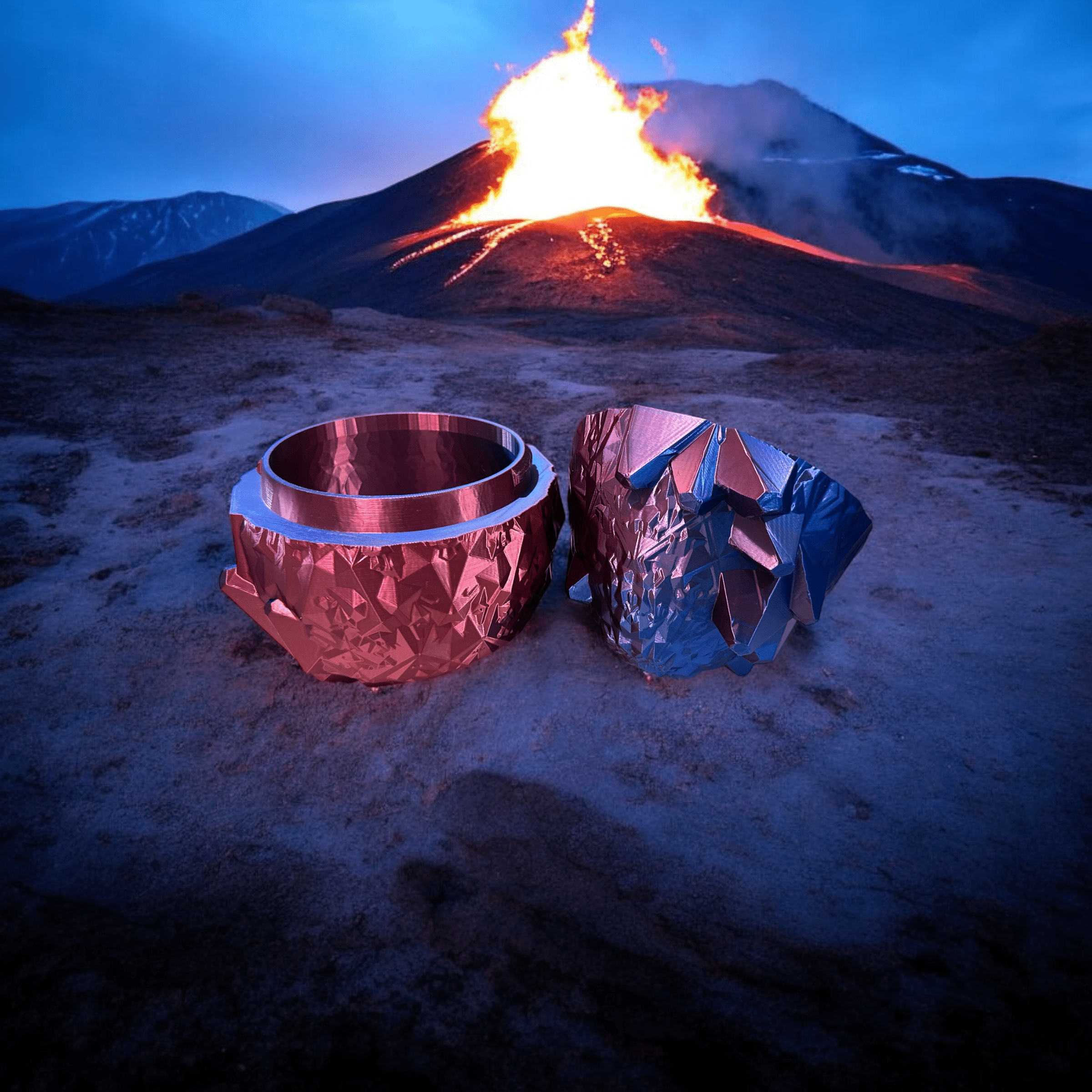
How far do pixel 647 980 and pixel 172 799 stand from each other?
197 cm

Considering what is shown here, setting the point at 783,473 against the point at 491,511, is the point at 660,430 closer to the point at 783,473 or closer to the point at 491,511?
the point at 783,473

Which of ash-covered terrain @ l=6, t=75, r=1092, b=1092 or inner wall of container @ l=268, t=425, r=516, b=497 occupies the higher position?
inner wall of container @ l=268, t=425, r=516, b=497

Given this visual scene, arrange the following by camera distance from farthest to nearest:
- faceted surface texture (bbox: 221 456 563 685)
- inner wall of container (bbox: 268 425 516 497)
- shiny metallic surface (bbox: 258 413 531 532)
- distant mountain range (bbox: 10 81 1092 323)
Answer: distant mountain range (bbox: 10 81 1092 323), inner wall of container (bbox: 268 425 516 497), shiny metallic surface (bbox: 258 413 531 532), faceted surface texture (bbox: 221 456 563 685)

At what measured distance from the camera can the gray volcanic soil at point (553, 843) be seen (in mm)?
1779

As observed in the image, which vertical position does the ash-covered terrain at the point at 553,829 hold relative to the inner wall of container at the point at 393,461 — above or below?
below

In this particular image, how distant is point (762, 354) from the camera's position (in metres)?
10.7

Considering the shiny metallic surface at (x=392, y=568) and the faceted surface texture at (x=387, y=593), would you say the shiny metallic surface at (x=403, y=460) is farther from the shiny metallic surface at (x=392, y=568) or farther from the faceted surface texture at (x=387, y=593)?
the faceted surface texture at (x=387, y=593)

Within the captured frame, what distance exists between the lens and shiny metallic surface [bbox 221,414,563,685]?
271 cm

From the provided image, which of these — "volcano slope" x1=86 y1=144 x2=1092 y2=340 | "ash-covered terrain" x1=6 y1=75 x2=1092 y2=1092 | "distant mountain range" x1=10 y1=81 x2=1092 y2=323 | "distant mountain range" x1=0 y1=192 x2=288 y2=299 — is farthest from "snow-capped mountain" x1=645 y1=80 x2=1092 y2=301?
"distant mountain range" x1=0 y1=192 x2=288 y2=299

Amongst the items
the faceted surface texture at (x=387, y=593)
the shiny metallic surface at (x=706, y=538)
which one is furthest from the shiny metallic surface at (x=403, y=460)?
the shiny metallic surface at (x=706, y=538)

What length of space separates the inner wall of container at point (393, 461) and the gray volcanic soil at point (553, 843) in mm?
925

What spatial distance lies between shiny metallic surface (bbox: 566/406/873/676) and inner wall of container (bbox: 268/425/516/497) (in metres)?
0.86

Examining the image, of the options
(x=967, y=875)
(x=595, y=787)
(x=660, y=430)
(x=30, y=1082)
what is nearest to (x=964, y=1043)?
(x=967, y=875)

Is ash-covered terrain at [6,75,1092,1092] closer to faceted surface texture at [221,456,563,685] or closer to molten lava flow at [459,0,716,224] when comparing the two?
faceted surface texture at [221,456,563,685]
